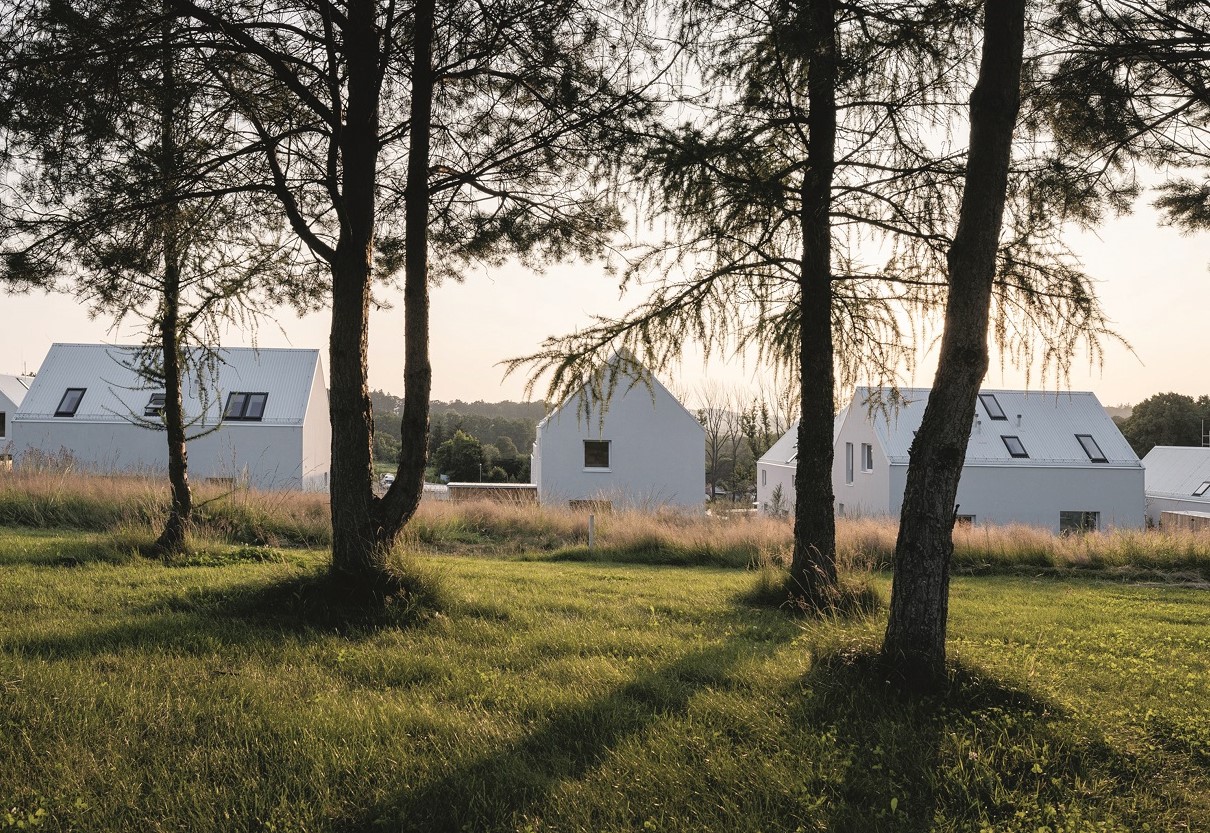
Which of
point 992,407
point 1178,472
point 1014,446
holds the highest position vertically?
point 992,407

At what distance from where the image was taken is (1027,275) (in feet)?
18.7

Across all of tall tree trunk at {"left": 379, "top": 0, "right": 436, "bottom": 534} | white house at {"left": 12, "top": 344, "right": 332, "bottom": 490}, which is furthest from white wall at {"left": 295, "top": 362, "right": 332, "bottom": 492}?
tall tree trunk at {"left": 379, "top": 0, "right": 436, "bottom": 534}

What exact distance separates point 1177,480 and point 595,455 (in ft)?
108

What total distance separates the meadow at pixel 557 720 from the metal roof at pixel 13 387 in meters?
49.2

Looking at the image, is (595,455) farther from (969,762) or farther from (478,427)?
(969,762)

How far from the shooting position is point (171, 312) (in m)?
7.61

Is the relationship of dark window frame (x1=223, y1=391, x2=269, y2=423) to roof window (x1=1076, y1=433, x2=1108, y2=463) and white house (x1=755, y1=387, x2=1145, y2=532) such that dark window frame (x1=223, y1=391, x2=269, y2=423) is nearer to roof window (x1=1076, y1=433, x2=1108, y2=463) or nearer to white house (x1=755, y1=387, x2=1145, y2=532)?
white house (x1=755, y1=387, x2=1145, y2=532)

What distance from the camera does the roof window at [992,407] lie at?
31531 mm

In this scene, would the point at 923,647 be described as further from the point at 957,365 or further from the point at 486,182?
the point at 486,182

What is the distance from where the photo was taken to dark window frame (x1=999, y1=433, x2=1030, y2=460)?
3017 centimetres

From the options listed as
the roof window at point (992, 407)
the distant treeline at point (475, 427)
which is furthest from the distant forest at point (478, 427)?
the roof window at point (992, 407)

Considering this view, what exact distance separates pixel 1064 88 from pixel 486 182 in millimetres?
4800

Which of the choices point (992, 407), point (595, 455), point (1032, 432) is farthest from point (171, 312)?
point (1032, 432)

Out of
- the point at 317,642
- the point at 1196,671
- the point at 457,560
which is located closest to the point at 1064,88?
the point at 1196,671
